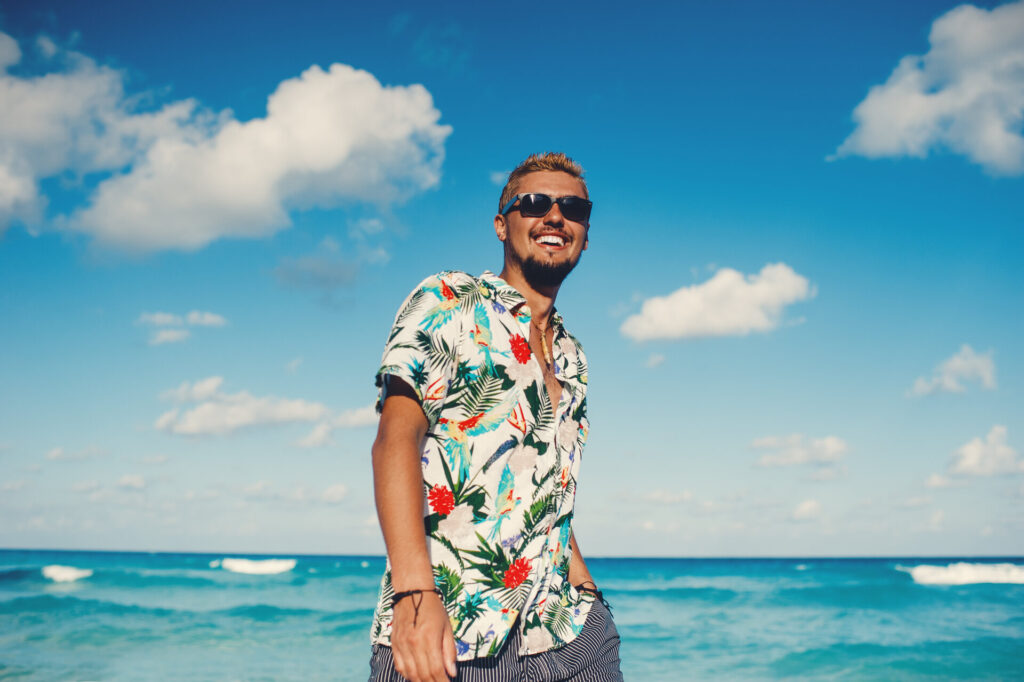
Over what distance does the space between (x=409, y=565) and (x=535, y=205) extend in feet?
3.87

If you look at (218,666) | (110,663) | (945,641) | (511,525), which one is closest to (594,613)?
(511,525)

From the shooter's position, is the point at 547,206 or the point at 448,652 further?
the point at 547,206

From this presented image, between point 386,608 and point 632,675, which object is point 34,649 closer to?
point 632,675

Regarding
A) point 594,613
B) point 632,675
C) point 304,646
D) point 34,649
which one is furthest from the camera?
point 304,646

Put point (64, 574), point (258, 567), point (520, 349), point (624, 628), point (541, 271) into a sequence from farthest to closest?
point (258, 567)
point (64, 574)
point (624, 628)
point (541, 271)
point (520, 349)

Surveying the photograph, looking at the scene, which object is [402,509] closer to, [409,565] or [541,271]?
[409,565]

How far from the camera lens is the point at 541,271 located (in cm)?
215

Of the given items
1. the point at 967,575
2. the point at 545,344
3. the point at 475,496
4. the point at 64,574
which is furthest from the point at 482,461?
the point at 967,575

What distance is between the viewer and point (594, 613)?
2.16 metres

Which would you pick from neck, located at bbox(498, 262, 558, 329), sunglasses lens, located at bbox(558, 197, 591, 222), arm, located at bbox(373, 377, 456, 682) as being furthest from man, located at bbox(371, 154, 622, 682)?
sunglasses lens, located at bbox(558, 197, 591, 222)

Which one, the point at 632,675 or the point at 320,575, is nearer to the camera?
the point at 632,675

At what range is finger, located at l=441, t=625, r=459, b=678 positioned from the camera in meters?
1.45

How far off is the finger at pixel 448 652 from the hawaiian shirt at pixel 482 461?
0.47ft

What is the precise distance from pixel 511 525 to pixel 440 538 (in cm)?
18
